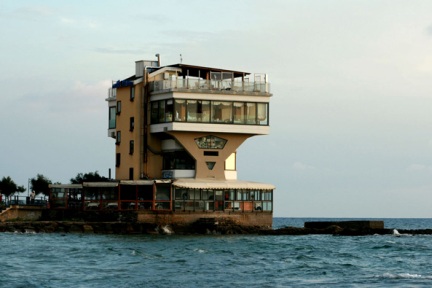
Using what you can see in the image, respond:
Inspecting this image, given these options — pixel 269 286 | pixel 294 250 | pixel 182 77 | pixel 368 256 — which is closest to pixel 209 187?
pixel 182 77

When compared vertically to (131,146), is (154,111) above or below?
above

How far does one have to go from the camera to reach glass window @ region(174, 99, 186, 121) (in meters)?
79.4

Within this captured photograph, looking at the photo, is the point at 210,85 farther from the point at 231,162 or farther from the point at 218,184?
the point at 218,184

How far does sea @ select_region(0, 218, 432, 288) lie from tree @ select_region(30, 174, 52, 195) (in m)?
28.4

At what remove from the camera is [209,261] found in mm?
55844

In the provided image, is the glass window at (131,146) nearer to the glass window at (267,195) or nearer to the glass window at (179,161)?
the glass window at (179,161)

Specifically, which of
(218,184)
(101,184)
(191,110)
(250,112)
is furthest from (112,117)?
(218,184)

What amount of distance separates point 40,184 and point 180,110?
28.2m

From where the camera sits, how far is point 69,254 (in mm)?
58906

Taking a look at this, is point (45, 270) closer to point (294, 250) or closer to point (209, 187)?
point (294, 250)

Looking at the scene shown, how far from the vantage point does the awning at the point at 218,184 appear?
255ft

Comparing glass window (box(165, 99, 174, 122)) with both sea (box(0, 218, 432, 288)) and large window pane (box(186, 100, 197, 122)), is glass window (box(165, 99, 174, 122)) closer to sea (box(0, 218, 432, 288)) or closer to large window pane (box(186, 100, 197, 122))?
large window pane (box(186, 100, 197, 122))

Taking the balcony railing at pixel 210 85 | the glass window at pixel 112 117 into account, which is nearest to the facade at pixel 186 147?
the balcony railing at pixel 210 85

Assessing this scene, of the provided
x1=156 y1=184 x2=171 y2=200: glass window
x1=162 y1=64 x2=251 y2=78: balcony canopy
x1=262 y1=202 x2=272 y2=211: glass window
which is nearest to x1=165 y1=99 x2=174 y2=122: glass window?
x1=162 y1=64 x2=251 y2=78: balcony canopy
